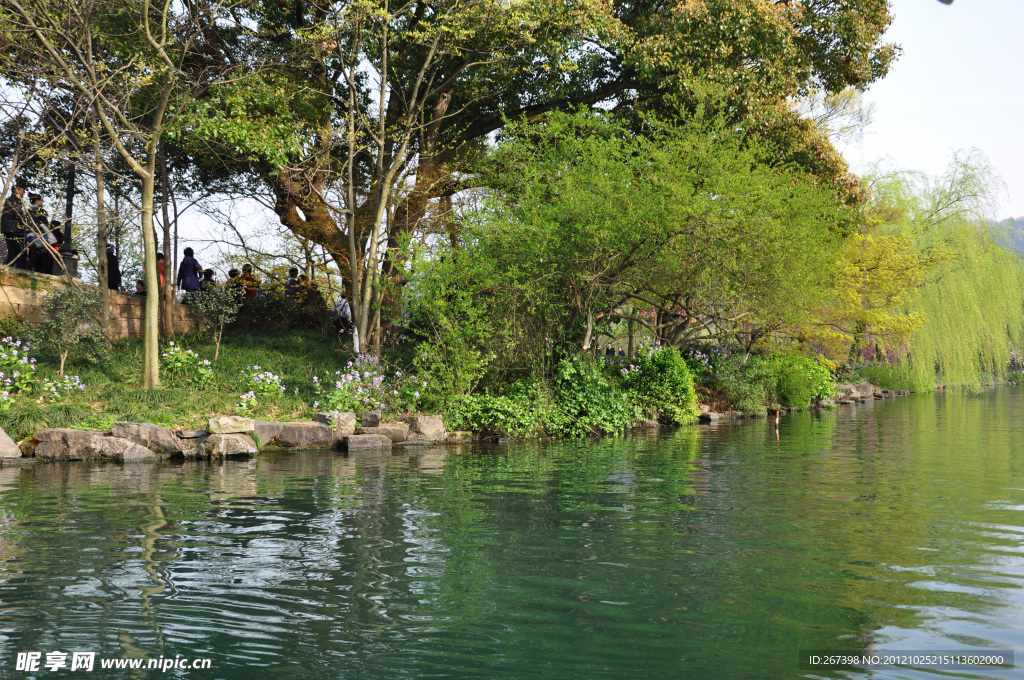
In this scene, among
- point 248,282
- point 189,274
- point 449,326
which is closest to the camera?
point 449,326

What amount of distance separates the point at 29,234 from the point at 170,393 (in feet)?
18.0

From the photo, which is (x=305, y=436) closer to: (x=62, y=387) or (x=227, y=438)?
(x=227, y=438)

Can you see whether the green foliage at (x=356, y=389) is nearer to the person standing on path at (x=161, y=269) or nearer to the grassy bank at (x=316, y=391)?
the grassy bank at (x=316, y=391)

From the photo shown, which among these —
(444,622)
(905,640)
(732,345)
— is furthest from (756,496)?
(732,345)

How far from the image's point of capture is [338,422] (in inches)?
628

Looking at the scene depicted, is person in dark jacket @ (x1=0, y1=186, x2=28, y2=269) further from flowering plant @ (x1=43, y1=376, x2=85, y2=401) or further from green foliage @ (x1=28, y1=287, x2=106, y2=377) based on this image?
flowering plant @ (x1=43, y1=376, x2=85, y2=401)

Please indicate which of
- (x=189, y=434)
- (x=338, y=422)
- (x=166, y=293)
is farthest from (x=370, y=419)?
(x=166, y=293)

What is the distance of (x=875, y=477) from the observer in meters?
11.6

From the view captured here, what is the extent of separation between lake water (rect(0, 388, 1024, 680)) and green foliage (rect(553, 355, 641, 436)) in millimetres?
6293

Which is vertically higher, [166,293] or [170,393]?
[166,293]

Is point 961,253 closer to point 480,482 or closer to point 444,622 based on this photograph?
point 480,482

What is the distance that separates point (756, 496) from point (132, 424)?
1007 centimetres

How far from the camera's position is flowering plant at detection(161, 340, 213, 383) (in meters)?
→ 17.1

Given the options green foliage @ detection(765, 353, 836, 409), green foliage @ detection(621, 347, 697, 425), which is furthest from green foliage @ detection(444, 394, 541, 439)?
Result: green foliage @ detection(765, 353, 836, 409)
